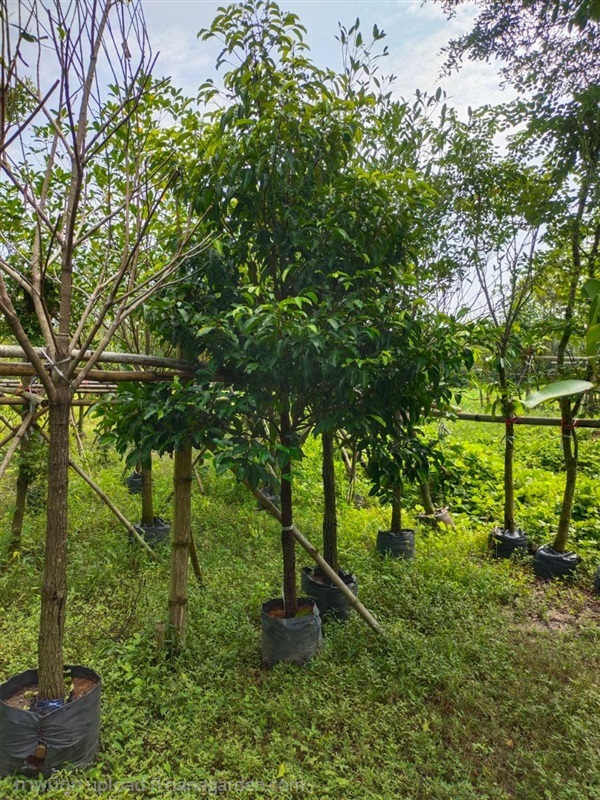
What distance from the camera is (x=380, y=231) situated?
268cm

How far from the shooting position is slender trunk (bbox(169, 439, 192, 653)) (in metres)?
2.88

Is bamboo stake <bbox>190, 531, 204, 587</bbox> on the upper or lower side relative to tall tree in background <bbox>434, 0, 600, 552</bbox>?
lower

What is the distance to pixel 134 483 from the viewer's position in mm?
6715

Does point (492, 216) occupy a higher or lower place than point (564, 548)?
higher

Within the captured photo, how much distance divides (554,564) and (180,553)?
3166 millimetres

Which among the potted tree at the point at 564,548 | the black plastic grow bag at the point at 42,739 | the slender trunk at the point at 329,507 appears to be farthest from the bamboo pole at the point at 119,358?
the potted tree at the point at 564,548

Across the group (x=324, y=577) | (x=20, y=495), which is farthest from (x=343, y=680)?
(x=20, y=495)

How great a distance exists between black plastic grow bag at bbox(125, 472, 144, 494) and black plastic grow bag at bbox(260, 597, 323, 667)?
165 inches

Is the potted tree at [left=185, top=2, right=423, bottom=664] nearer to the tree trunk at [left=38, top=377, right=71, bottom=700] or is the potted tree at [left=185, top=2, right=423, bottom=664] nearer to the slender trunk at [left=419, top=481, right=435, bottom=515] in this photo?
the tree trunk at [left=38, top=377, right=71, bottom=700]

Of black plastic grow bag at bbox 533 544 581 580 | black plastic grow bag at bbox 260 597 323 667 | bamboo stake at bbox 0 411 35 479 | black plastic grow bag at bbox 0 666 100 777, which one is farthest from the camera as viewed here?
black plastic grow bag at bbox 533 544 581 580

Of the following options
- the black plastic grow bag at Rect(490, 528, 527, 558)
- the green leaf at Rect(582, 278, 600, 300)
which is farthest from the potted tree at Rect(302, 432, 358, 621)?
the green leaf at Rect(582, 278, 600, 300)

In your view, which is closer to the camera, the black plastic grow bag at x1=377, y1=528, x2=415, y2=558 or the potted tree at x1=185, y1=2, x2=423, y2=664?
the potted tree at x1=185, y1=2, x2=423, y2=664

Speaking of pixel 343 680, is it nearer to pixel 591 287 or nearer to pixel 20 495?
pixel 591 287

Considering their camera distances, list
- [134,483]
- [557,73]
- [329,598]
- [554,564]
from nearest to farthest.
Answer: [557,73], [329,598], [554,564], [134,483]
